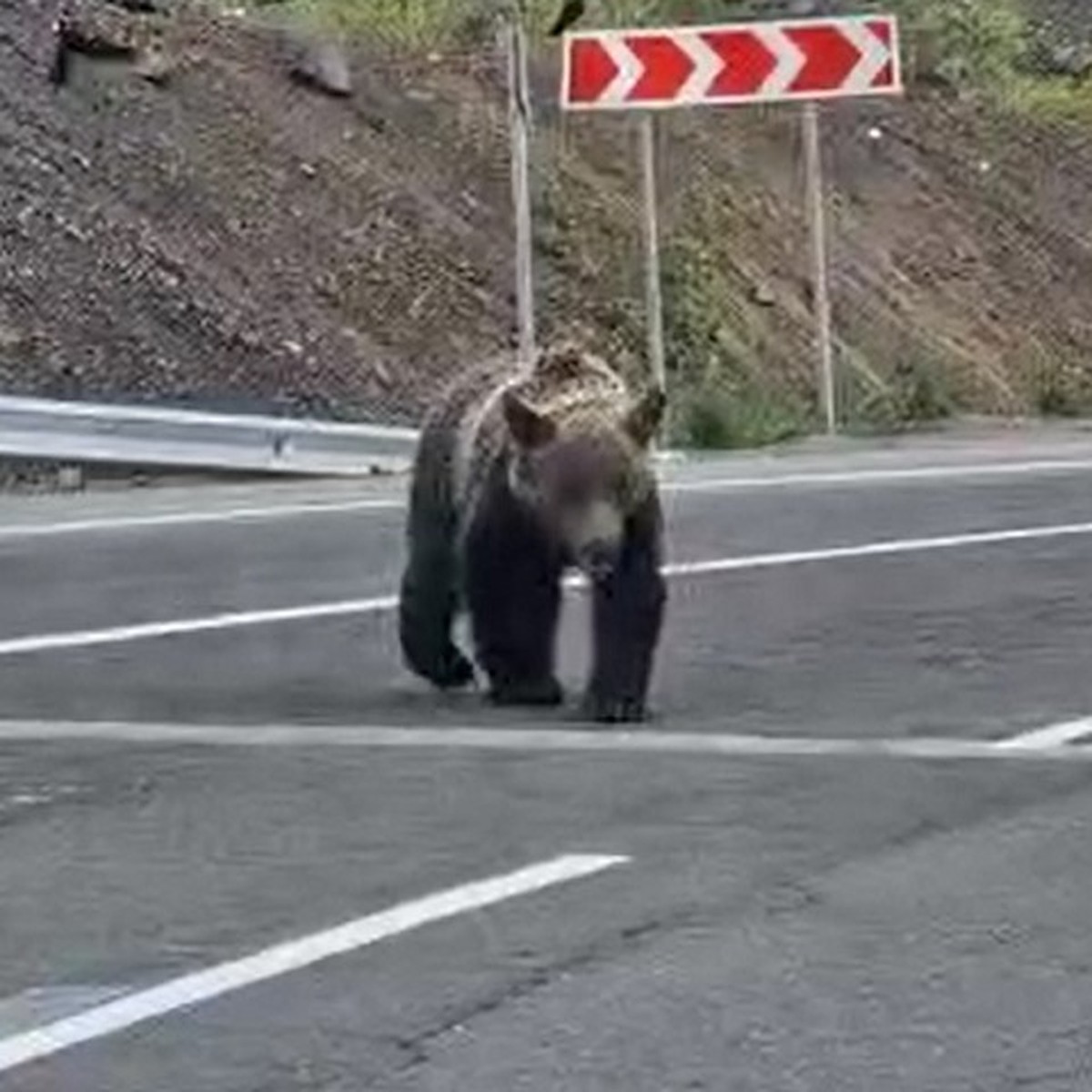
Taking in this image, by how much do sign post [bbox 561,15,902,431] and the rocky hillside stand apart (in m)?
1.80

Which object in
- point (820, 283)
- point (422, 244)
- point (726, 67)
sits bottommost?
point (820, 283)

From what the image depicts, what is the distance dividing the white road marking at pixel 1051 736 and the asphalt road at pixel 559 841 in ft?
0.15

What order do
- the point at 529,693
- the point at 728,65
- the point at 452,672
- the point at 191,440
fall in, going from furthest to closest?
the point at 728,65 → the point at 191,440 → the point at 452,672 → the point at 529,693

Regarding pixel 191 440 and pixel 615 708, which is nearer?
pixel 615 708

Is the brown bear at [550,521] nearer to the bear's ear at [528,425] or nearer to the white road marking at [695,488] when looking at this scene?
the bear's ear at [528,425]

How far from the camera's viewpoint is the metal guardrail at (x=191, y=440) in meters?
21.7

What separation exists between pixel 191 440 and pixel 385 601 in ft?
19.6

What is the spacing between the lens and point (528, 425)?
495 inches

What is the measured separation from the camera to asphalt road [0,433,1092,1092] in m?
7.97

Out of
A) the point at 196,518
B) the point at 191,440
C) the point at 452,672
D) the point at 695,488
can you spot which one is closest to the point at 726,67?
the point at 695,488

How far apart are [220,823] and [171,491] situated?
11.7 metres

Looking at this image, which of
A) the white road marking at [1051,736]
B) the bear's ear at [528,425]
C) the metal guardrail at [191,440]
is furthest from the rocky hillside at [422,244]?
the white road marking at [1051,736]

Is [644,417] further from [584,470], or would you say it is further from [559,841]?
[559,841]

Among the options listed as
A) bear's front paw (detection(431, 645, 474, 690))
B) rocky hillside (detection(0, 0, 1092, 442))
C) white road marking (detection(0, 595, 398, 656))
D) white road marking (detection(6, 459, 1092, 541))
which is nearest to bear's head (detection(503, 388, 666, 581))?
bear's front paw (detection(431, 645, 474, 690))
